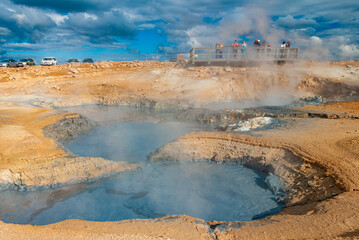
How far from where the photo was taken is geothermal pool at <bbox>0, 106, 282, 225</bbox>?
4.86 m

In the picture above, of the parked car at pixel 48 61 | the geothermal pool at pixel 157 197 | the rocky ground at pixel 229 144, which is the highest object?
the parked car at pixel 48 61

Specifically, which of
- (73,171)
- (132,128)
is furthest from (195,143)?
(132,128)

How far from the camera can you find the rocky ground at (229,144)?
3492mm

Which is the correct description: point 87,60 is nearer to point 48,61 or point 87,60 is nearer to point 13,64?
point 48,61

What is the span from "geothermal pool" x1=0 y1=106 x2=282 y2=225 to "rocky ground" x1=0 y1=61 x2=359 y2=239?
29cm

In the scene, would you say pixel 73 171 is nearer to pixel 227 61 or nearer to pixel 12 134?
pixel 12 134

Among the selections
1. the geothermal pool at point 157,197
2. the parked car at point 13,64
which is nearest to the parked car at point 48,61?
the parked car at point 13,64

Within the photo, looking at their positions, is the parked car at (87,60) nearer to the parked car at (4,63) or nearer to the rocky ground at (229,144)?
the parked car at (4,63)

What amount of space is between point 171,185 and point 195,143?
1.54 meters

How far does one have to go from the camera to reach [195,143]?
23.0 ft

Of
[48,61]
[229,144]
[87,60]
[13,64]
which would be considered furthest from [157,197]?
[87,60]

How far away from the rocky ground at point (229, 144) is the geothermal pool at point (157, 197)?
289mm

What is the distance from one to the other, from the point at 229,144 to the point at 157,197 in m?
2.38

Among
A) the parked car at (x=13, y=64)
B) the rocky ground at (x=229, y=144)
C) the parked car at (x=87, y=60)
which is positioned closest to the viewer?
the rocky ground at (x=229, y=144)
